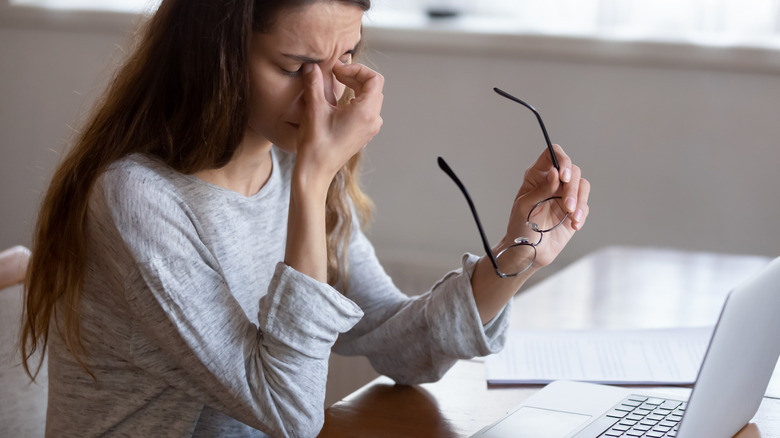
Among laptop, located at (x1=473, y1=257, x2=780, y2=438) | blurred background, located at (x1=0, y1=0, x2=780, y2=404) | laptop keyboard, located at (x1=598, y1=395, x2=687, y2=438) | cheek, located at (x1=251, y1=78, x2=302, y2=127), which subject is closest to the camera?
laptop, located at (x1=473, y1=257, x2=780, y2=438)

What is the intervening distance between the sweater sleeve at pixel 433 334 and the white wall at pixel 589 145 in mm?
1143

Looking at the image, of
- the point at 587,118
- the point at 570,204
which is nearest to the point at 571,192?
the point at 570,204

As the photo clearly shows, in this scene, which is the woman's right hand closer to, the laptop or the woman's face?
the woman's face

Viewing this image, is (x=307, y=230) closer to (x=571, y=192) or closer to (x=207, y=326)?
(x=207, y=326)

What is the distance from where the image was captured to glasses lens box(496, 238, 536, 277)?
42.6 inches

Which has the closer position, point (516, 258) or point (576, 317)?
point (516, 258)

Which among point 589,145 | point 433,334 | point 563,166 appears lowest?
point 589,145

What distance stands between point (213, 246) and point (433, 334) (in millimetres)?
284

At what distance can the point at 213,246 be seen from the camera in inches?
43.3

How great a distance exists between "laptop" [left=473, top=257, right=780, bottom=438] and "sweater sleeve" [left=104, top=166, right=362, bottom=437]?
0.19 m

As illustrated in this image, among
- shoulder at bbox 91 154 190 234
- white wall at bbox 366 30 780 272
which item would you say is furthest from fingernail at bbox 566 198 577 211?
white wall at bbox 366 30 780 272

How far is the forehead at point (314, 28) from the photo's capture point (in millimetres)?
1009

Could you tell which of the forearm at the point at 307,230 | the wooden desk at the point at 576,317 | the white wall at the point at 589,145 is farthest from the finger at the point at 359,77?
the white wall at the point at 589,145

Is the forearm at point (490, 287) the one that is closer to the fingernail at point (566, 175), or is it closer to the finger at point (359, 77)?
the fingernail at point (566, 175)
